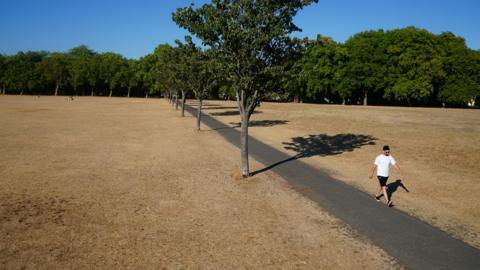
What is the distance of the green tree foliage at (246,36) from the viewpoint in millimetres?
14555

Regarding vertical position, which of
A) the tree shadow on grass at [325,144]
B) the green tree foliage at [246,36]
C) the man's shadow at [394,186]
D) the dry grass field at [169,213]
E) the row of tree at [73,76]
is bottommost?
the dry grass field at [169,213]

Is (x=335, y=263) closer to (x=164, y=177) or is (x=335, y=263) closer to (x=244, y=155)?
(x=244, y=155)

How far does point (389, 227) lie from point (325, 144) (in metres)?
16.8

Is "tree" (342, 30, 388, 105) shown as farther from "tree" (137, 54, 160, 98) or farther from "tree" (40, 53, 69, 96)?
"tree" (40, 53, 69, 96)

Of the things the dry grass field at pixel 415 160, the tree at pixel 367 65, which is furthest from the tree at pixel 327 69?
the dry grass field at pixel 415 160

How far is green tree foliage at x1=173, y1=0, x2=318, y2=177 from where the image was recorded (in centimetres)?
1455

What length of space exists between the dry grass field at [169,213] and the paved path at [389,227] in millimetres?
483

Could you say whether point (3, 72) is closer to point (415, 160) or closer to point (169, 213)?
point (415, 160)

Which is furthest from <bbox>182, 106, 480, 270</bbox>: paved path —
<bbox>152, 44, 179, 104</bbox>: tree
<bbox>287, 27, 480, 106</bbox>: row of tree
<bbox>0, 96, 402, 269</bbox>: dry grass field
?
<bbox>287, 27, 480, 106</bbox>: row of tree

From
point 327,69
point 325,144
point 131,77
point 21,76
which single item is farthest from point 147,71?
point 325,144

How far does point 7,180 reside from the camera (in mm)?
14367

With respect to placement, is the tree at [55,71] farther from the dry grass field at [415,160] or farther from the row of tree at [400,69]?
the dry grass field at [415,160]

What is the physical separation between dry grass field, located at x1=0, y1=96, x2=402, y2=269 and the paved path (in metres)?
0.48

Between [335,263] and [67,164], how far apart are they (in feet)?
46.3
